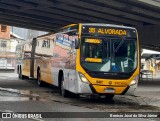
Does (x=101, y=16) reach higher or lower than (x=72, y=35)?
higher

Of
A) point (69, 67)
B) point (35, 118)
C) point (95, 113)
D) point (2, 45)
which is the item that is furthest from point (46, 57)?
point (2, 45)

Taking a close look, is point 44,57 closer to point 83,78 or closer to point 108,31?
point 108,31

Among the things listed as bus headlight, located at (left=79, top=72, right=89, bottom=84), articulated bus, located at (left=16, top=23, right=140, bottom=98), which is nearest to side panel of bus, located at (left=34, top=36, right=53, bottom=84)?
articulated bus, located at (left=16, top=23, right=140, bottom=98)

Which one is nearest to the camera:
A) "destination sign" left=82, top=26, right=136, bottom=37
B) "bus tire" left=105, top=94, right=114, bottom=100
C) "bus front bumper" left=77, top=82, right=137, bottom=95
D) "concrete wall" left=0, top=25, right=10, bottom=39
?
"bus front bumper" left=77, top=82, right=137, bottom=95

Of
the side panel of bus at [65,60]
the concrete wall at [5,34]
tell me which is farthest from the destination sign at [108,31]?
the concrete wall at [5,34]

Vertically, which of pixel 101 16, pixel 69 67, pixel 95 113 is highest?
pixel 101 16

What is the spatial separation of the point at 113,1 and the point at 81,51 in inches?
466

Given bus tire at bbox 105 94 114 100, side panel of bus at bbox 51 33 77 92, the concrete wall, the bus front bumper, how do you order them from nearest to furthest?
the bus front bumper, side panel of bus at bbox 51 33 77 92, bus tire at bbox 105 94 114 100, the concrete wall

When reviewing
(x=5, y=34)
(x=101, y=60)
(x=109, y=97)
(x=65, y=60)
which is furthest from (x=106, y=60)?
(x=5, y=34)

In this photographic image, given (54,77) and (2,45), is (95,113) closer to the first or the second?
(54,77)

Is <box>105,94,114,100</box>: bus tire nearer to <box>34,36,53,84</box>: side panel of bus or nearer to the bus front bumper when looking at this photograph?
the bus front bumper

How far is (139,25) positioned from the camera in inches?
1491

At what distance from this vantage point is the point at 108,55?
53.4 ft

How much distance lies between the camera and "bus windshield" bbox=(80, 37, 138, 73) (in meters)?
16.1
